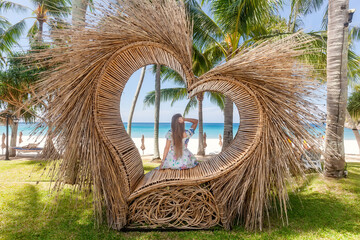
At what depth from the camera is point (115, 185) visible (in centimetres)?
205

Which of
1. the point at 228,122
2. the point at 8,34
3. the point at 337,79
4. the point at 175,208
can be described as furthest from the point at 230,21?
the point at 8,34

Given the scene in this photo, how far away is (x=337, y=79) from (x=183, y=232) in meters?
3.32

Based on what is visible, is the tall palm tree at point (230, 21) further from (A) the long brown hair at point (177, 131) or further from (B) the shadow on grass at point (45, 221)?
(B) the shadow on grass at point (45, 221)

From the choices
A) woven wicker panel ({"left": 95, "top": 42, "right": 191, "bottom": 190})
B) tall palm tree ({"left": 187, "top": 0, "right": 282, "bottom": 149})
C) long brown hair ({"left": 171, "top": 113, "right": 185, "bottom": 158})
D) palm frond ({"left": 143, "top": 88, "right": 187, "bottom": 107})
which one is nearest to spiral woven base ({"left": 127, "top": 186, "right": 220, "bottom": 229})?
woven wicker panel ({"left": 95, "top": 42, "right": 191, "bottom": 190})

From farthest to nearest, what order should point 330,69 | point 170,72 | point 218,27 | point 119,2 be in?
point 170,72
point 218,27
point 330,69
point 119,2

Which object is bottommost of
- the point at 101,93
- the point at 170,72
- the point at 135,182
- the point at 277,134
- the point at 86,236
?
the point at 86,236

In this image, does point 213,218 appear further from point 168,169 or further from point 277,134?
point 277,134

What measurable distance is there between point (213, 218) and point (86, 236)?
1430 mm

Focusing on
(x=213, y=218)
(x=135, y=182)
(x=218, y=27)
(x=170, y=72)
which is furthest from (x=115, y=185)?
(x=170, y=72)

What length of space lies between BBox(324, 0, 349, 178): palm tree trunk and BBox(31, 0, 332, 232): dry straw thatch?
4.66 ft

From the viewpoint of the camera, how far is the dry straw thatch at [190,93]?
6.41 feet

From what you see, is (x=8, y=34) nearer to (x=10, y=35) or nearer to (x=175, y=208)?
(x=10, y=35)

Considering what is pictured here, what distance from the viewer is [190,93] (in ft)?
7.04

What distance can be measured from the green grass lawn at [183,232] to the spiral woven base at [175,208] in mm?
92
